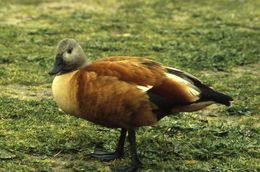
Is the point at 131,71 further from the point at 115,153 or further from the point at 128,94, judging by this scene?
the point at 115,153

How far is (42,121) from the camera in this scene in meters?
6.71

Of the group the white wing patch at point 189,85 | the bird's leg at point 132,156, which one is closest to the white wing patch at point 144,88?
the white wing patch at point 189,85

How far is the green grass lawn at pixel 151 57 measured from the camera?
231 inches

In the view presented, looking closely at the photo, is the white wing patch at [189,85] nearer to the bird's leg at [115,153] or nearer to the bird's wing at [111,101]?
the bird's wing at [111,101]

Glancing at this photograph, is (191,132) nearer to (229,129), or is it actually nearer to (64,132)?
(229,129)

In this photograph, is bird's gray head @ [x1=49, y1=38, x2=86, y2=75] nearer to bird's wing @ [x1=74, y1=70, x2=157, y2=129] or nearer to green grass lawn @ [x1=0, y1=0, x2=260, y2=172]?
bird's wing @ [x1=74, y1=70, x2=157, y2=129]

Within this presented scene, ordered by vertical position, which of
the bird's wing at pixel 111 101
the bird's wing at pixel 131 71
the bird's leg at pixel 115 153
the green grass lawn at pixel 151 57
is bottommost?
the green grass lawn at pixel 151 57

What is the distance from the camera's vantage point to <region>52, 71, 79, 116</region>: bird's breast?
17.3 ft

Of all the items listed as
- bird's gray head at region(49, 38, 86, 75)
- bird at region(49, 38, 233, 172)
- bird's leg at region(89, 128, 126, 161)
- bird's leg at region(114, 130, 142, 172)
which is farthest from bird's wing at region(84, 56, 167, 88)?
bird's leg at region(89, 128, 126, 161)

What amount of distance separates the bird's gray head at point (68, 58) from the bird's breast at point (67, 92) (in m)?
0.09

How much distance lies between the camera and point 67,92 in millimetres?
5316

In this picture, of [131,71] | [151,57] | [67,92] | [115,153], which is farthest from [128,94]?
[151,57]

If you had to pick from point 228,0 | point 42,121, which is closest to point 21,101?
point 42,121

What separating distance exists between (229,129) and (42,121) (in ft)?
6.53
